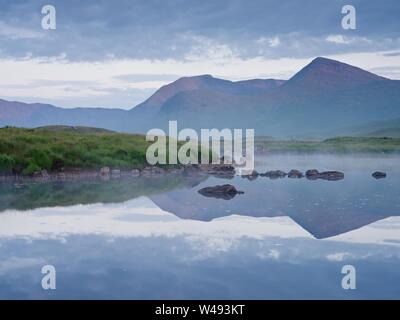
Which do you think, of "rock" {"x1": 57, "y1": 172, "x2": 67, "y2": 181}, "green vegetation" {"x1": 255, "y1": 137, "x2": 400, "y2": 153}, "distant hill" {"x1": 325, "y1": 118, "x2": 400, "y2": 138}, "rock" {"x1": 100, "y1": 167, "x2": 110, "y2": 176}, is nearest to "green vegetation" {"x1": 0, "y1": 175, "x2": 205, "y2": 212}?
"rock" {"x1": 57, "y1": 172, "x2": 67, "y2": 181}

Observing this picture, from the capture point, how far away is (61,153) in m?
36.7

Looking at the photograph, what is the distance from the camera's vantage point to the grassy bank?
3410cm

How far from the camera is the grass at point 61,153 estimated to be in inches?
1342

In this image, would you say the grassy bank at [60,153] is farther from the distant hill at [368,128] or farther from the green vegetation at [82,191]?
the distant hill at [368,128]

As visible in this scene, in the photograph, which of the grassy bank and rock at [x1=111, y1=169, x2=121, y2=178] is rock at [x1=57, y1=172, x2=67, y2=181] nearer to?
the grassy bank

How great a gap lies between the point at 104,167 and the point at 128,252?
22749mm

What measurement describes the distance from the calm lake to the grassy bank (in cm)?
445

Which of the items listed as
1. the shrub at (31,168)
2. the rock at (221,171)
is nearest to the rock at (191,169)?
the rock at (221,171)

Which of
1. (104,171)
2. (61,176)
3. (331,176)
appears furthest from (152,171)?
(331,176)

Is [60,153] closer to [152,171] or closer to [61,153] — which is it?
[61,153]

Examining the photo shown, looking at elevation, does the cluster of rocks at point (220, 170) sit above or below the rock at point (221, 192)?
above

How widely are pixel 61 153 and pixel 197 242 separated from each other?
70.8 feet

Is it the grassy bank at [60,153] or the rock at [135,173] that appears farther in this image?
the rock at [135,173]
